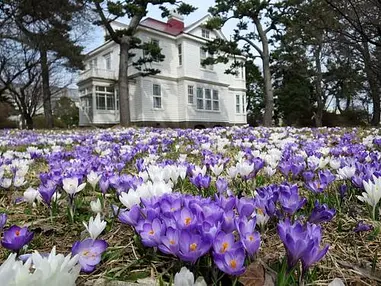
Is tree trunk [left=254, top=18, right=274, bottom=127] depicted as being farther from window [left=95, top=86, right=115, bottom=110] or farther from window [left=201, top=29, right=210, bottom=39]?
window [left=95, top=86, right=115, bottom=110]

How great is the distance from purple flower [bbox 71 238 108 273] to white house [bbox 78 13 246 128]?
2411 centimetres

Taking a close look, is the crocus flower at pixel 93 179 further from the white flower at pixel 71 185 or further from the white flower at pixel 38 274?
the white flower at pixel 38 274

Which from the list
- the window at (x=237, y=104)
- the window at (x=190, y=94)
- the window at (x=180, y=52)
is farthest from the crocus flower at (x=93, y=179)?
the window at (x=237, y=104)

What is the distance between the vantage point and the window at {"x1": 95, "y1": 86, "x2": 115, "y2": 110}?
85.2 feet

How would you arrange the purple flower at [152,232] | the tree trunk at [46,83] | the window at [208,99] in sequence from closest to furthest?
the purple flower at [152,232], the tree trunk at [46,83], the window at [208,99]

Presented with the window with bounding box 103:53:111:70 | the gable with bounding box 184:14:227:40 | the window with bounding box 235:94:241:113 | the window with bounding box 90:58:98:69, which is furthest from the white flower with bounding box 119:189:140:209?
the window with bounding box 235:94:241:113

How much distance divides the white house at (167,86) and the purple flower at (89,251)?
24.1 metres

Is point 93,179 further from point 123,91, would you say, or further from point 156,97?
point 156,97

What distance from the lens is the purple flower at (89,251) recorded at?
89 centimetres

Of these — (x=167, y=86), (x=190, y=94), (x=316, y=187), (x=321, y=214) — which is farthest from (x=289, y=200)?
(x=190, y=94)

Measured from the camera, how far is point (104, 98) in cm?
2627

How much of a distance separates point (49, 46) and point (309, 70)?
710 inches

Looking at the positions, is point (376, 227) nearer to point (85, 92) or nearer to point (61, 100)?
point (85, 92)

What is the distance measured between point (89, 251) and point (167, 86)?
26.6 m
